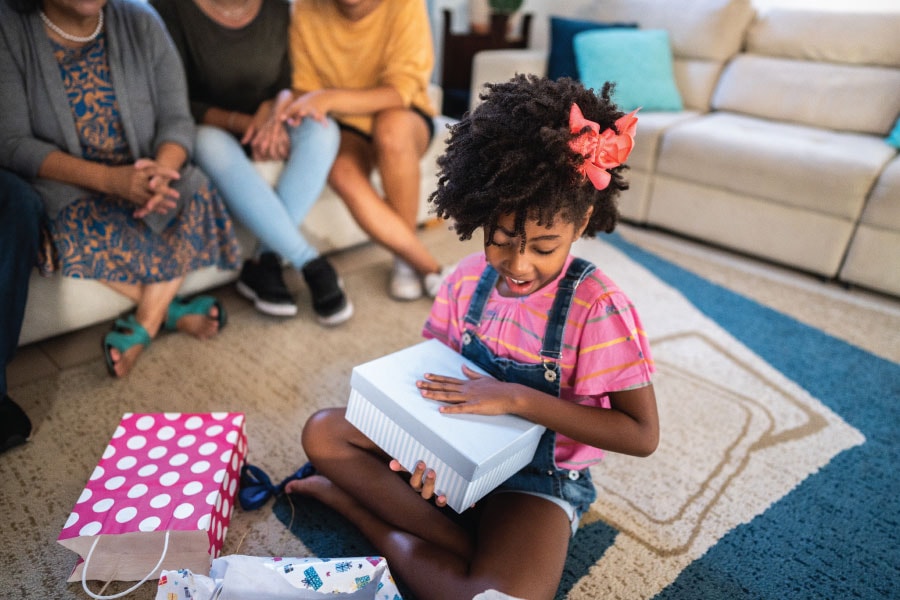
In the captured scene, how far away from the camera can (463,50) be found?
3.03 m

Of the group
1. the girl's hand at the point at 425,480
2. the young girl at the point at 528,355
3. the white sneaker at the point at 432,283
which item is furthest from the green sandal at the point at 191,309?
the girl's hand at the point at 425,480

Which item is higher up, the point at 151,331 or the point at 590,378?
the point at 590,378

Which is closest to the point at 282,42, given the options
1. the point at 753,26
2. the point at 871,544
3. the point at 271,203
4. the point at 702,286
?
the point at 271,203

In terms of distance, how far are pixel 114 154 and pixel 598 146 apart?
1145mm

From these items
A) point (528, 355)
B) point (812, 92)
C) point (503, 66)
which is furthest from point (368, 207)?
point (812, 92)

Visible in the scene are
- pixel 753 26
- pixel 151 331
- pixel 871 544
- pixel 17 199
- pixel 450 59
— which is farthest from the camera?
pixel 450 59

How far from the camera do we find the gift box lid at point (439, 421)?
77cm

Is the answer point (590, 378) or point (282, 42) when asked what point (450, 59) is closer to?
point (282, 42)

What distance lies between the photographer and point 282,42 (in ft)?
5.44

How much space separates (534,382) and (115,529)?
2.08 feet

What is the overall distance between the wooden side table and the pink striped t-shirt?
Result: 2160mm

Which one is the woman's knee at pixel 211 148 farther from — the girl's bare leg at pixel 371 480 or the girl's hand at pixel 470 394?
the girl's hand at pixel 470 394

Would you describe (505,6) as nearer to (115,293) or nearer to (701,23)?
(701,23)

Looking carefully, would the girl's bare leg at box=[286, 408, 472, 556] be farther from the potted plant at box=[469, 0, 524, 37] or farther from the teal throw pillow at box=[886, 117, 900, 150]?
the potted plant at box=[469, 0, 524, 37]
